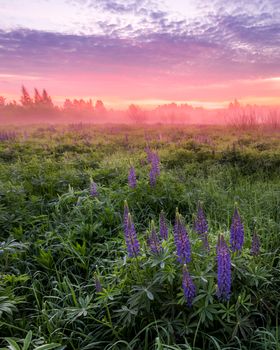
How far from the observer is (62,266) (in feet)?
12.1

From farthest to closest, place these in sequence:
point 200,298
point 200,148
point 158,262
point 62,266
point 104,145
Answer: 1. point 104,145
2. point 200,148
3. point 62,266
4. point 158,262
5. point 200,298

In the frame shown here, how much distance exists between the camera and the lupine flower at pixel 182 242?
232 centimetres

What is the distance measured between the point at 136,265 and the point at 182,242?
0.50 meters

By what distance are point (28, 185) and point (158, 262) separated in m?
3.80

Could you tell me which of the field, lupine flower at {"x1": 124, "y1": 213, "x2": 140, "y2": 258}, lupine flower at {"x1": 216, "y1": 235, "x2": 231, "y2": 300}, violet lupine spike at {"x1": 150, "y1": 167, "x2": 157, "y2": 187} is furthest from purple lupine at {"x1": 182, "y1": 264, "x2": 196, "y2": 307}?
violet lupine spike at {"x1": 150, "y1": 167, "x2": 157, "y2": 187}

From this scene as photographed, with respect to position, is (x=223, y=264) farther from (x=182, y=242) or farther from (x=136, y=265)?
(x=136, y=265)

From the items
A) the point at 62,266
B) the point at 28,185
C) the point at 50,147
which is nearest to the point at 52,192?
the point at 28,185

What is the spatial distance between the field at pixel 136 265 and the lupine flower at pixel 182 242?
0.04ft

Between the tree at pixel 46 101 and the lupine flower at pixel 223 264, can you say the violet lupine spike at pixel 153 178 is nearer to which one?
the lupine flower at pixel 223 264

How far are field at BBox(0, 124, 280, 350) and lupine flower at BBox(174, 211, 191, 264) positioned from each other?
1cm

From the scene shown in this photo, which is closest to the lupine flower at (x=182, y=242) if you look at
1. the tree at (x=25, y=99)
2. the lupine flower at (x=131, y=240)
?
the lupine flower at (x=131, y=240)

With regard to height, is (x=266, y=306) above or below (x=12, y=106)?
below

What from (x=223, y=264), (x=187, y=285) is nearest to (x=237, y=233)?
(x=223, y=264)

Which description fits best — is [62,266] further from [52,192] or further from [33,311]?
[52,192]
